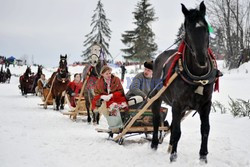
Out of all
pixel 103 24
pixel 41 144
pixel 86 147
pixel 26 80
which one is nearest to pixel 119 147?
pixel 86 147

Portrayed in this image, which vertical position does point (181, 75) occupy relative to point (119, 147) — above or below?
above

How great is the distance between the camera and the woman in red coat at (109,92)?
678cm

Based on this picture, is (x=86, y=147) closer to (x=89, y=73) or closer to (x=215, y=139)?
(x=215, y=139)

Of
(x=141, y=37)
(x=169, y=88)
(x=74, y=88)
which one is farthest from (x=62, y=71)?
(x=141, y=37)

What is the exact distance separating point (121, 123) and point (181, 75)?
7.97 ft

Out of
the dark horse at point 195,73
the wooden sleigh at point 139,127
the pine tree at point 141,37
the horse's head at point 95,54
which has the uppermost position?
the pine tree at point 141,37

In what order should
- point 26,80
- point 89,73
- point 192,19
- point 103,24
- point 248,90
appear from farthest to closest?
point 103,24
point 26,80
point 248,90
point 89,73
point 192,19

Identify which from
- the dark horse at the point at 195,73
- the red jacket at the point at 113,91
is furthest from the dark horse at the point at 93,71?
the dark horse at the point at 195,73

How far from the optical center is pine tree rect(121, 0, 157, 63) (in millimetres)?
44812

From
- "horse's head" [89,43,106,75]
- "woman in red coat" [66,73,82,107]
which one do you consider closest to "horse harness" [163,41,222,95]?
"horse's head" [89,43,106,75]

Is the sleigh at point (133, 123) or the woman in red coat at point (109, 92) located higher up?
the woman in red coat at point (109, 92)

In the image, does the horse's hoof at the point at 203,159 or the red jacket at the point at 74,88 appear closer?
the horse's hoof at the point at 203,159

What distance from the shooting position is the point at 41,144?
605 cm

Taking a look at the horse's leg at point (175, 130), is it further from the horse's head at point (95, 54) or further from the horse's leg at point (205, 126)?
the horse's head at point (95, 54)
